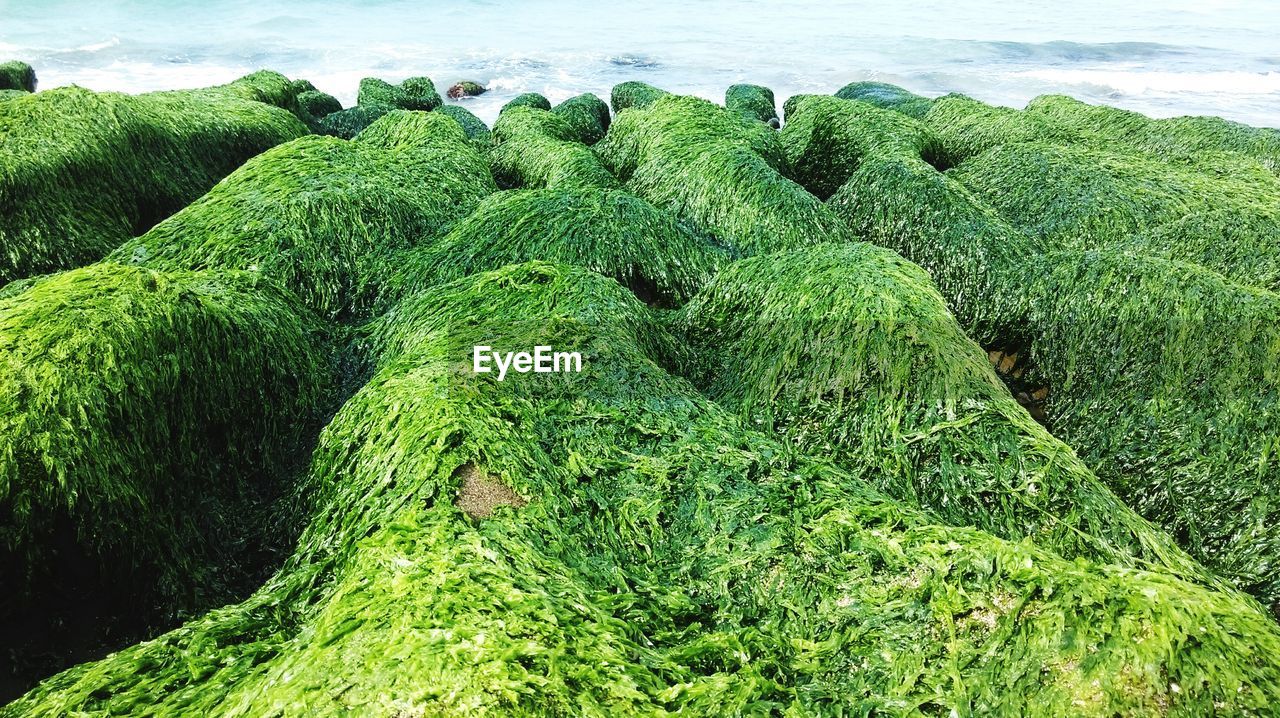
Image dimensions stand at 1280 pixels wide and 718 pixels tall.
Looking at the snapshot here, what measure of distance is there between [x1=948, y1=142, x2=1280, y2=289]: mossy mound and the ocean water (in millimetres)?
8217

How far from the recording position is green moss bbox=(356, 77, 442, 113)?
25.7 ft

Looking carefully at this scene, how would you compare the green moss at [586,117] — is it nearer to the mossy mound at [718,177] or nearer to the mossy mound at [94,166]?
the mossy mound at [718,177]

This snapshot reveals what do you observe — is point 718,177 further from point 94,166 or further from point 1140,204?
point 94,166

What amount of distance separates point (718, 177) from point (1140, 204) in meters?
2.44

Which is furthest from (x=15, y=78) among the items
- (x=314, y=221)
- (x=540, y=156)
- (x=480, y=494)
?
(x=480, y=494)

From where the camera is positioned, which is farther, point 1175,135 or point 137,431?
point 1175,135

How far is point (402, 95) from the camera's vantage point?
8.04m

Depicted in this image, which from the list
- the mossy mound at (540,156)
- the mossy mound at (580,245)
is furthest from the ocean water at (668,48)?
the mossy mound at (580,245)

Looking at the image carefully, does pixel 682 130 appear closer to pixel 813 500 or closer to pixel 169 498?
pixel 813 500

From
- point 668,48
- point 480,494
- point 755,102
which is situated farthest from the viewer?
point 668,48

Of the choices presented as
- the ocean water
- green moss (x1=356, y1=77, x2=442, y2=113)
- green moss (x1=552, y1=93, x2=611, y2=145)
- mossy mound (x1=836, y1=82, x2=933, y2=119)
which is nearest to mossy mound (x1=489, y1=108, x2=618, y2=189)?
green moss (x1=552, y1=93, x2=611, y2=145)

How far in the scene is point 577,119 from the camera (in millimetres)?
6922

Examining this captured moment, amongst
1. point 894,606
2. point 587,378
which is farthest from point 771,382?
point 894,606

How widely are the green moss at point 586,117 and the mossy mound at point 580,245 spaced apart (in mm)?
2768
